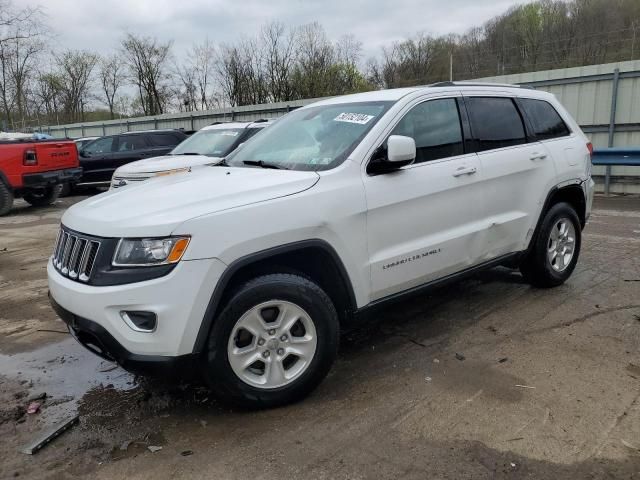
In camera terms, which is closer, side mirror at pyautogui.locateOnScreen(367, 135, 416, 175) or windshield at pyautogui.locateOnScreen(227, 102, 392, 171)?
side mirror at pyautogui.locateOnScreen(367, 135, 416, 175)

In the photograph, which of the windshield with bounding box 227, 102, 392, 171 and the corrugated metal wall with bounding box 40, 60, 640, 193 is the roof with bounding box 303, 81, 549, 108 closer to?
the windshield with bounding box 227, 102, 392, 171

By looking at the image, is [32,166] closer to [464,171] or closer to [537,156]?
[464,171]

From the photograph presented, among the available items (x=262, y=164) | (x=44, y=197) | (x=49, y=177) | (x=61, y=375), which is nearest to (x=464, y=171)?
(x=262, y=164)

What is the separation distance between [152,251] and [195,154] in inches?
283

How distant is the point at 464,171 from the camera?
13.1 ft

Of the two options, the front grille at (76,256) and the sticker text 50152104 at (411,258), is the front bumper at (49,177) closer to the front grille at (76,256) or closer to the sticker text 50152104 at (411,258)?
the front grille at (76,256)

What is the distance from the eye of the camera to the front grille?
2.88m

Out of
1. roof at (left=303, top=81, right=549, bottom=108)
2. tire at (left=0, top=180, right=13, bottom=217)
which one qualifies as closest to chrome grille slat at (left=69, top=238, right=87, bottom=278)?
roof at (left=303, top=81, right=549, bottom=108)

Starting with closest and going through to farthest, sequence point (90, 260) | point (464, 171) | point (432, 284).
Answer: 1. point (90, 260)
2. point (432, 284)
3. point (464, 171)

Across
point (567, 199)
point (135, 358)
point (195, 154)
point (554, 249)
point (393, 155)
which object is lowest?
point (554, 249)

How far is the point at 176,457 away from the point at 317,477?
0.76 meters

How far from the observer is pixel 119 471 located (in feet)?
8.68

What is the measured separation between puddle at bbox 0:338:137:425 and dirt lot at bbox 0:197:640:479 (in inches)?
0.6

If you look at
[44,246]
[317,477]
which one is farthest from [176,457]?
[44,246]
